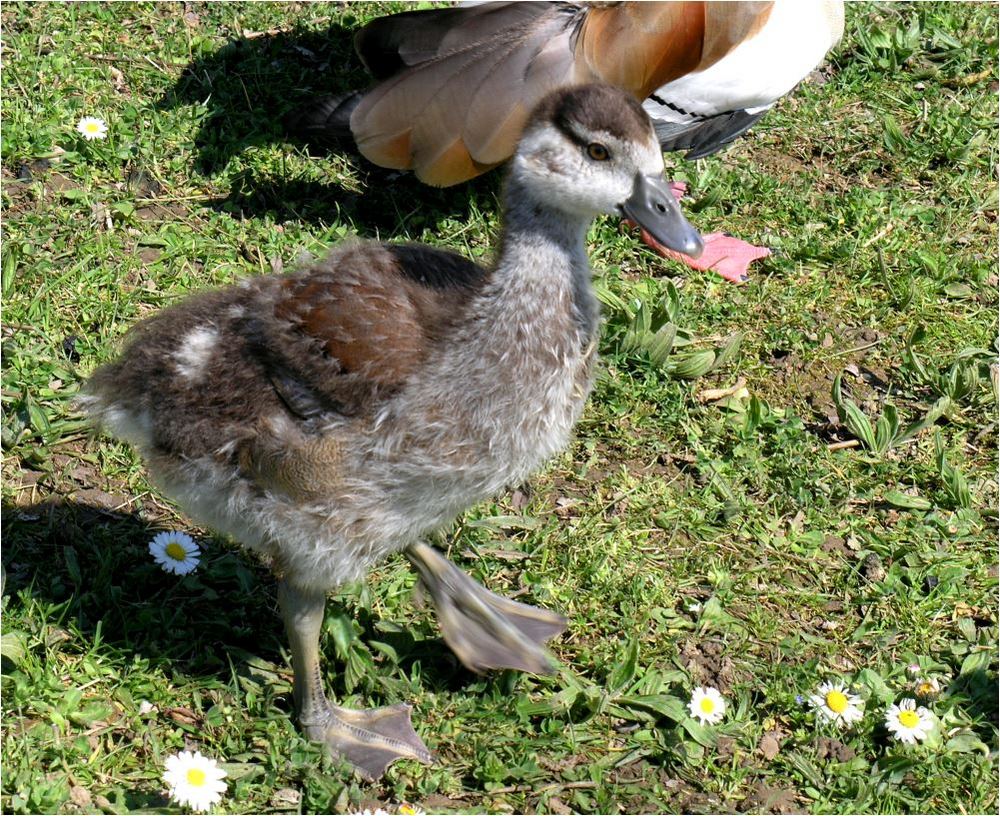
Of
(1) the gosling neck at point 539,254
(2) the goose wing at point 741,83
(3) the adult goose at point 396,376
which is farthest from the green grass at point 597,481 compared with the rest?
(1) the gosling neck at point 539,254

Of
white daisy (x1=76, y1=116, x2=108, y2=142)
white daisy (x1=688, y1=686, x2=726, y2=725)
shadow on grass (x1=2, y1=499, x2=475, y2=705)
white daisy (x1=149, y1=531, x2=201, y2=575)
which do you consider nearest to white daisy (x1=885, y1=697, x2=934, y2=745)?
white daisy (x1=688, y1=686, x2=726, y2=725)

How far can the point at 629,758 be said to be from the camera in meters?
3.81

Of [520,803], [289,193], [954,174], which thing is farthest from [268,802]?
[954,174]

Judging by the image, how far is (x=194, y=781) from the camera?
11.0 ft

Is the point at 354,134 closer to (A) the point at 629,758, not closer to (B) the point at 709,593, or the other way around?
(B) the point at 709,593

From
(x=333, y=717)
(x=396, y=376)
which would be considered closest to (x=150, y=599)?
(x=333, y=717)

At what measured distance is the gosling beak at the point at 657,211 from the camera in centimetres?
345

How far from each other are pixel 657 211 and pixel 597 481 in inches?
61.1

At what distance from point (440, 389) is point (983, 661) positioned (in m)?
2.15

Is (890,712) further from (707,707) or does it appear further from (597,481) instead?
(597,481)

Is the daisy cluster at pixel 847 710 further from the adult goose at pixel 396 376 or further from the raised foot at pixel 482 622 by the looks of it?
the adult goose at pixel 396 376

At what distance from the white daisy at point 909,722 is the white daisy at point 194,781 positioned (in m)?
2.05

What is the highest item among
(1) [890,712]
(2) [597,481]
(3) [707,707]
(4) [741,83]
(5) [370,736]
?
(4) [741,83]

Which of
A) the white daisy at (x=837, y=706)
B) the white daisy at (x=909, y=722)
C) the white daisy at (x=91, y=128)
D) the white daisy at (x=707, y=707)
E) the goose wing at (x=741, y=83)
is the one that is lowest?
the white daisy at (x=909, y=722)
